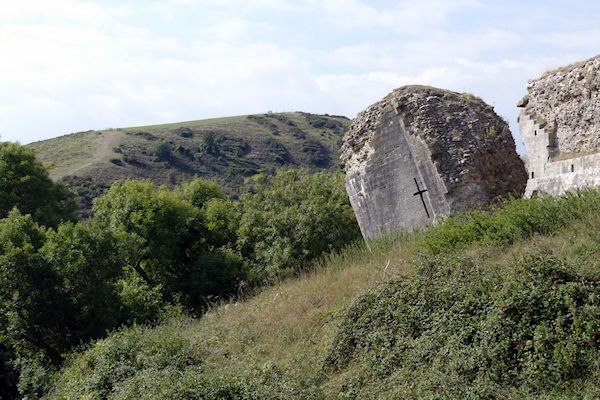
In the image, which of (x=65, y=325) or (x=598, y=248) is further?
(x=65, y=325)

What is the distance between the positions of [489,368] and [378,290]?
2452 millimetres

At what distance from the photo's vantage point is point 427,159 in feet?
37.7

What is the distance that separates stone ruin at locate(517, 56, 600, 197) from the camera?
375 inches

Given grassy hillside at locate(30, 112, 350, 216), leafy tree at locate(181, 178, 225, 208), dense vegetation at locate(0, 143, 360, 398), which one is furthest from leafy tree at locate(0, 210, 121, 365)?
grassy hillside at locate(30, 112, 350, 216)

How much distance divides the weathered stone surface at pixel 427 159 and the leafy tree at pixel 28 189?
479 inches

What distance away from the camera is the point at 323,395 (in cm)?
637

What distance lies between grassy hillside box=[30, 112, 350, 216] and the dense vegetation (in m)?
31.1

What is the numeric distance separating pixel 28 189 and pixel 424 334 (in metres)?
17.6

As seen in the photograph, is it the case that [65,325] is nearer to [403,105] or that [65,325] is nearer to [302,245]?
[302,245]

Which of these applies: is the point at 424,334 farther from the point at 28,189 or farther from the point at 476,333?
the point at 28,189

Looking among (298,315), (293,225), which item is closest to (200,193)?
(293,225)

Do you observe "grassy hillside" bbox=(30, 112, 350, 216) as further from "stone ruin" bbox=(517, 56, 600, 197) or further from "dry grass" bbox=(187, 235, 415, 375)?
"stone ruin" bbox=(517, 56, 600, 197)

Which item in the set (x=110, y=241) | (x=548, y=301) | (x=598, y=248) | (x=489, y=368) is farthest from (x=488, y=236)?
(x=110, y=241)

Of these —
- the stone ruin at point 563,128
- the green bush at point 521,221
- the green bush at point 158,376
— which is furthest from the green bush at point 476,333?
the stone ruin at point 563,128
